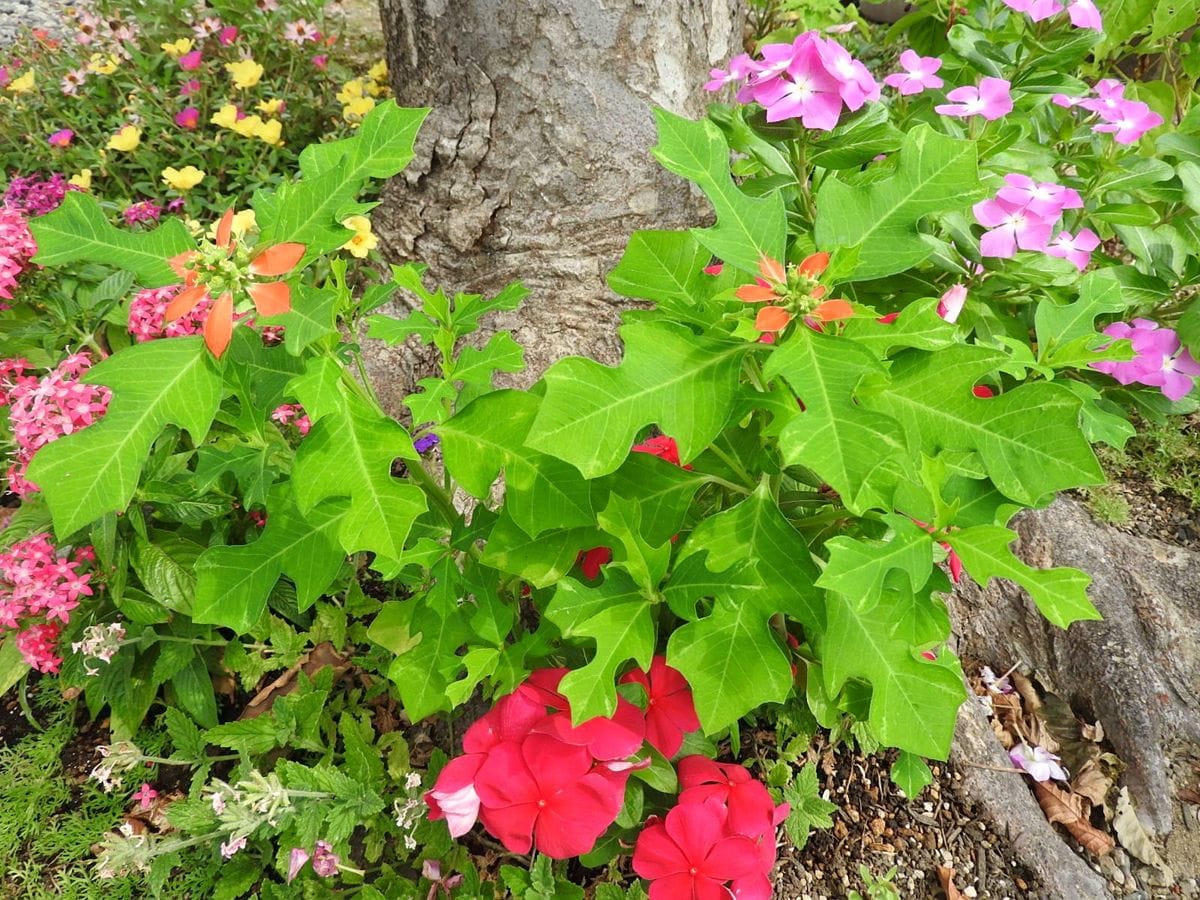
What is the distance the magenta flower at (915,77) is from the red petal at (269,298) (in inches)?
52.7

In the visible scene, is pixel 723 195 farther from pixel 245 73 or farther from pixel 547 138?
pixel 245 73

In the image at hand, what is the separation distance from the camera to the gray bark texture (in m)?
2.03

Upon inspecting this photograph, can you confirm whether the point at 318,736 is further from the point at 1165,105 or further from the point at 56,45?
the point at 56,45

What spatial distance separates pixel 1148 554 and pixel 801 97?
169 centimetres

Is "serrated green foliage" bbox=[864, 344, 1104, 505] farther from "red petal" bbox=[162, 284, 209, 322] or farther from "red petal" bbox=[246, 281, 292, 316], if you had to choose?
"red petal" bbox=[162, 284, 209, 322]

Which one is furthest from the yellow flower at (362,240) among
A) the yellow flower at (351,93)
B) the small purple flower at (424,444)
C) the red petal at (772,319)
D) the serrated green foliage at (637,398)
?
the red petal at (772,319)

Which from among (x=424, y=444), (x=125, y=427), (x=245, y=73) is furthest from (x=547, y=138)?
(x=245, y=73)

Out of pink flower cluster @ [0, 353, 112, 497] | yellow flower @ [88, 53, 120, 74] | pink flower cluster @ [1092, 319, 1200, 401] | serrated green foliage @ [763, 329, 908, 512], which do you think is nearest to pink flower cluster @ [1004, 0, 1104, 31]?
pink flower cluster @ [1092, 319, 1200, 401]

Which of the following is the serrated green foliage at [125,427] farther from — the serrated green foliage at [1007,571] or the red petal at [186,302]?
the serrated green foliage at [1007,571]

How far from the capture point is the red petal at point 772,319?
2.88 ft

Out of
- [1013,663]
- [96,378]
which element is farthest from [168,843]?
[1013,663]

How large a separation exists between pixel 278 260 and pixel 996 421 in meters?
0.91

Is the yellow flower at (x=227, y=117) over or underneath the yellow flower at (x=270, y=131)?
over

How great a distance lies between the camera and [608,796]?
1.20 metres
